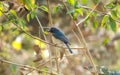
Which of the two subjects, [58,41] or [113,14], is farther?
[58,41]

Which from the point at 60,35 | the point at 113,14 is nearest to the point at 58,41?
the point at 60,35

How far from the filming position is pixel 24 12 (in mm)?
2791

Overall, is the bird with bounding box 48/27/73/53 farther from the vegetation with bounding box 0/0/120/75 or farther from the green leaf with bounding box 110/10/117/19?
the green leaf with bounding box 110/10/117/19

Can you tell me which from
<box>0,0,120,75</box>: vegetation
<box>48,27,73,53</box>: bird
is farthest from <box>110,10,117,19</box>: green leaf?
<box>48,27,73,53</box>: bird

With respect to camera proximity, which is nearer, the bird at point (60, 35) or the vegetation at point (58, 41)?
the vegetation at point (58, 41)

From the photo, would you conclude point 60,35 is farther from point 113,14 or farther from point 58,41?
point 113,14

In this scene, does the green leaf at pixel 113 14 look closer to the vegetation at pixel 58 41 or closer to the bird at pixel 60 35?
the vegetation at pixel 58 41

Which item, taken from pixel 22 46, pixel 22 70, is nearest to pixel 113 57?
pixel 22 46

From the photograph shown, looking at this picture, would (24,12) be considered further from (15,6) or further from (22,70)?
(22,70)

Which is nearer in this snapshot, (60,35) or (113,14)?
(113,14)

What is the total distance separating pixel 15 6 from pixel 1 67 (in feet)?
8.13

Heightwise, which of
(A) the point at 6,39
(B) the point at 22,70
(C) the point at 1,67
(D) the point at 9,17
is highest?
(A) the point at 6,39

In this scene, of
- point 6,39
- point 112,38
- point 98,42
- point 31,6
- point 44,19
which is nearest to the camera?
point 31,6

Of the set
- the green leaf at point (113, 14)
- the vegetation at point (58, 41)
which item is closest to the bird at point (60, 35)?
the vegetation at point (58, 41)
